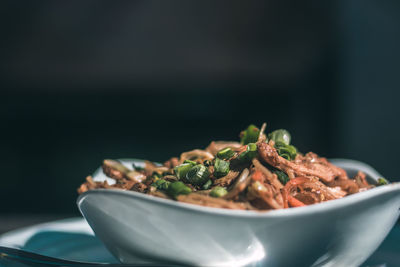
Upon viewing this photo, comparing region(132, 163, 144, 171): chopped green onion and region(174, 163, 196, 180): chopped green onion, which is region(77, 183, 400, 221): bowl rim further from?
region(132, 163, 144, 171): chopped green onion

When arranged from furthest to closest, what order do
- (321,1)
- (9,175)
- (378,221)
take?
(9,175), (321,1), (378,221)

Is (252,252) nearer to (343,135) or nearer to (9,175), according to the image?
(343,135)

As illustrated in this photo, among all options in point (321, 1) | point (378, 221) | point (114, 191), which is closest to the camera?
point (114, 191)

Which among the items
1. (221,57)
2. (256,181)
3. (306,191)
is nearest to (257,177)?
A: (256,181)

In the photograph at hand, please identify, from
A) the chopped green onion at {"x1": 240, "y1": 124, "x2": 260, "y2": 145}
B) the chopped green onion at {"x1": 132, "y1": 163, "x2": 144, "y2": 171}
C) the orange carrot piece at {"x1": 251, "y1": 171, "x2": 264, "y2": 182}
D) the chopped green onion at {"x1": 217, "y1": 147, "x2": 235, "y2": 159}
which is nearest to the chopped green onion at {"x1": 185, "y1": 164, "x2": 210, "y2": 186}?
the chopped green onion at {"x1": 217, "y1": 147, "x2": 235, "y2": 159}

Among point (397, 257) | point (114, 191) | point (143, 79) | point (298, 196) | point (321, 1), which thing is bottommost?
point (397, 257)

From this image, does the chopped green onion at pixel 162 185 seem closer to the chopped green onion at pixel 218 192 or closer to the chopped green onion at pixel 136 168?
the chopped green onion at pixel 218 192

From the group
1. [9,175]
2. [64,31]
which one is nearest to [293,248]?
[64,31]

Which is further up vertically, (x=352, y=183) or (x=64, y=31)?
(x=64, y=31)
